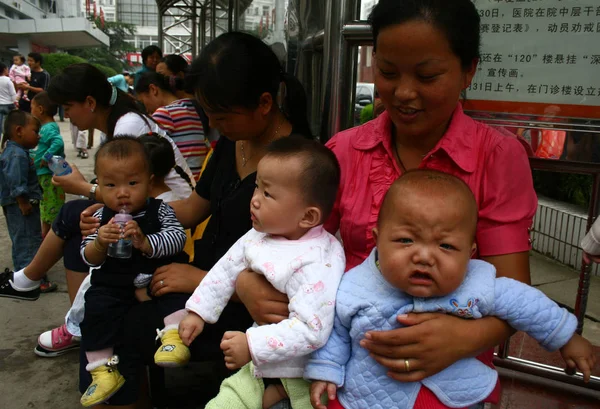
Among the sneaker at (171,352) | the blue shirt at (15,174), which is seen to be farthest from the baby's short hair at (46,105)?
the sneaker at (171,352)

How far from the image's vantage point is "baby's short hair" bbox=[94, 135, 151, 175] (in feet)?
6.66

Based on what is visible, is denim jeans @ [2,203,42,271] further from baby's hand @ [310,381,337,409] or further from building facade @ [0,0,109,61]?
building facade @ [0,0,109,61]

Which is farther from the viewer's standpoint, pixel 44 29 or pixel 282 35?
pixel 44 29

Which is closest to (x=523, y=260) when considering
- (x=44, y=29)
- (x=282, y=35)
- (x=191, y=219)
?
(x=191, y=219)

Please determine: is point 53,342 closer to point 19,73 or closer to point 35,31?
point 19,73

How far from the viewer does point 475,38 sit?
1381 millimetres

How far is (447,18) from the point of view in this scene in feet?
4.30

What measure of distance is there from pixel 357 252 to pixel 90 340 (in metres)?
1.11

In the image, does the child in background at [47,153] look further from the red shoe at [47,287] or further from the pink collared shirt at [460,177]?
the pink collared shirt at [460,177]

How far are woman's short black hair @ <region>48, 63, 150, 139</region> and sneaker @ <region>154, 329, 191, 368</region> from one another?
1.70m

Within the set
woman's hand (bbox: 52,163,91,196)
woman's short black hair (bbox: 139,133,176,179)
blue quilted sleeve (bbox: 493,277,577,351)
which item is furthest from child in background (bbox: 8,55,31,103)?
blue quilted sleeve (bbox: 493,277,577,351)

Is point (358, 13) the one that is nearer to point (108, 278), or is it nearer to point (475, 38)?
point (475, 38)

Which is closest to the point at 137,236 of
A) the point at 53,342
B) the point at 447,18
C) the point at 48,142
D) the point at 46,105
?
the point at 447,18

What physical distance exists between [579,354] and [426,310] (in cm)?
38
